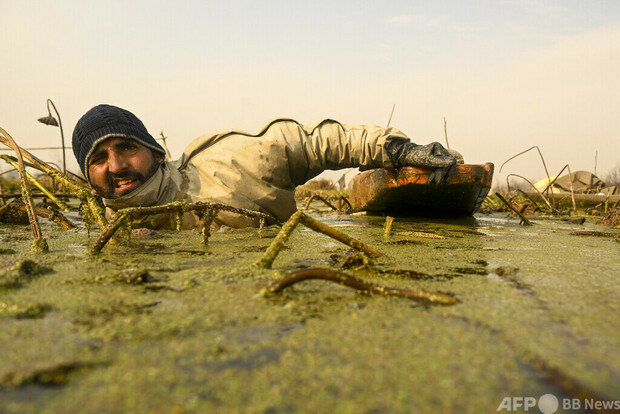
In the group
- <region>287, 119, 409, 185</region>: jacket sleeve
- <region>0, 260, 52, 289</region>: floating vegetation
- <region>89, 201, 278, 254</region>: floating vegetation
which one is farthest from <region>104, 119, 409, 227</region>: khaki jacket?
<region>0, 260, 52, 289</region>: floating vegetation

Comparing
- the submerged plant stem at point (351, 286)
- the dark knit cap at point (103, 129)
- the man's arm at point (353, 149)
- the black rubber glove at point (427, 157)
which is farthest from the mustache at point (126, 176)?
the submerged plant stem at point (351, 286)

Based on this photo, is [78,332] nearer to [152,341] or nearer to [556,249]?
[152,341]

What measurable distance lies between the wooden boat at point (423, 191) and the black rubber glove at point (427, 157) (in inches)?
2.1

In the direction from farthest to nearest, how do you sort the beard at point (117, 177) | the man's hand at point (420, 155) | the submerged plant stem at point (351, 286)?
the man's hand at point (420, 155)
the beard at point (117, 177)
the submerged plant stem at point (351, 286)

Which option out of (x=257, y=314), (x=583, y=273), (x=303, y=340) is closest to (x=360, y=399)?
(x=303, y=340)

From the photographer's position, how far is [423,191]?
2932 millimetres

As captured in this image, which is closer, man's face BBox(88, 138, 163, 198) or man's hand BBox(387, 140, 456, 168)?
man's face BBox(88, 138, 163, 198)

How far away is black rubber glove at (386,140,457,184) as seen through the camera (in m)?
2.66

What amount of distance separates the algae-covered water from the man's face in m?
1.46

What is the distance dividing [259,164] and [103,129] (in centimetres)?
95

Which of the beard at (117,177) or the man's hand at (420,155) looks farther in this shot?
the man's hand at (420,155)

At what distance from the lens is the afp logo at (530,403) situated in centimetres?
42

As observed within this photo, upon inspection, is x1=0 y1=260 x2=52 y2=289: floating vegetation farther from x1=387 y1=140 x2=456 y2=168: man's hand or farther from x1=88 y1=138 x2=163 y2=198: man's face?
x1=387 y1=140 x2=456 y2=168: man's hand

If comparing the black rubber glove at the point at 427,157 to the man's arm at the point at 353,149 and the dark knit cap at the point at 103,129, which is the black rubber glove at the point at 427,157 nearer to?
the man's arm at the point at 353,149
